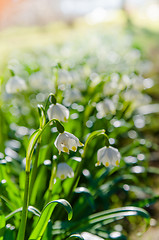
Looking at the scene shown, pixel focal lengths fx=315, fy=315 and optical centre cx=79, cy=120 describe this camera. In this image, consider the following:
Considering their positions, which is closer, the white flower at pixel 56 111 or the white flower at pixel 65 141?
the white flower at pixel 65 141

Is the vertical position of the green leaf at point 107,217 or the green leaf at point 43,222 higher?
the green leaf at point 107,217

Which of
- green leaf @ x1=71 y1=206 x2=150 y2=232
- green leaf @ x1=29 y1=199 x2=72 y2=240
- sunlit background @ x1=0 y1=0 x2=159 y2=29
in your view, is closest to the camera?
green leaf @ x1=29 y1=199 x2=72 y2=240

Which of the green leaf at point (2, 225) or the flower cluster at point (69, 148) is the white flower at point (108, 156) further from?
the green leaf at point (2, 225)

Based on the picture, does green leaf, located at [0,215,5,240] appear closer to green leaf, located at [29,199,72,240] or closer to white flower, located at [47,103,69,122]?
green leaf, located at [29,199,72,240]

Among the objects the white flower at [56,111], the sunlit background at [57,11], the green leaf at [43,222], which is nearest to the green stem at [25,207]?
the green leaf at [43,222]

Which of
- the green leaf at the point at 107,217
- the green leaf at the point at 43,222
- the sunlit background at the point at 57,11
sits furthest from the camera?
the sunlit background at the point at 57,11

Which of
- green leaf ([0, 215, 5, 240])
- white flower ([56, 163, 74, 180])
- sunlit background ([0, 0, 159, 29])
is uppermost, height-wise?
sunlit background ([0, 0, 159, 29])

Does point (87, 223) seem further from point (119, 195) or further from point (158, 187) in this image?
point (158, 187)

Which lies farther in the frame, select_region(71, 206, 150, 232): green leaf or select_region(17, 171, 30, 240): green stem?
select_region(71, 206, 150, 232): green leaf

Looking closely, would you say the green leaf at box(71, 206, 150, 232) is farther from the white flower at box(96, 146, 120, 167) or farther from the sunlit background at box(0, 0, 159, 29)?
the sunlit background at box(0, 0, 159, 29)

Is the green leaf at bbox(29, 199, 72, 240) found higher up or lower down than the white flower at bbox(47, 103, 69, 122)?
lower down

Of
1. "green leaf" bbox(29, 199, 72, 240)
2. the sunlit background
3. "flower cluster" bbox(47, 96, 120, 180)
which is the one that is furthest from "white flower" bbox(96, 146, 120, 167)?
the sunlit background

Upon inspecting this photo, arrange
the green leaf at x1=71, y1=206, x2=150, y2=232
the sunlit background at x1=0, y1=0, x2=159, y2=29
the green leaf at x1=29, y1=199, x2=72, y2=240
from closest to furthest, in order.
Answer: the green leaf at x1=29, y1=199, x2=72, y2=240 → the green leaf at x1=71, y1=206, x2=150, y2=232 → the sunlit background at x1=0, y1=0, x2=159, y2=29
